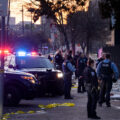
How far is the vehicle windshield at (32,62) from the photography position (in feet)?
61.4

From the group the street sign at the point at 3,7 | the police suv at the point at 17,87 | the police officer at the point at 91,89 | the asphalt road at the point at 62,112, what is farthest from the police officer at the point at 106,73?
the street sign at the point at 3,7

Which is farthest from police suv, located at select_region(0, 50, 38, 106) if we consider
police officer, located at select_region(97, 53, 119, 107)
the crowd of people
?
police officer, located at select_region(97, 53, 119, 107)

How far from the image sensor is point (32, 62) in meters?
19.1

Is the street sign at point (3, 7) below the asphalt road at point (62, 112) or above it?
above

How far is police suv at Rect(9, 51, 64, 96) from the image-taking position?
59.2 feet

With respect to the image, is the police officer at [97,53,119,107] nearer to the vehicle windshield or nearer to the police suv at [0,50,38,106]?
the police suv at [0,50,38,106]

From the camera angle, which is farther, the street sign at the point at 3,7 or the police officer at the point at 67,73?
the police officer at the point at 67,73

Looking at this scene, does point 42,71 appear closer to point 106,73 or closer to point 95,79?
point 106,73

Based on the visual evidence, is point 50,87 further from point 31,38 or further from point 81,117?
point 31,38

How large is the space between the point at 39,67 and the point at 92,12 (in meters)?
44.2

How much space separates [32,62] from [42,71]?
1.17 m

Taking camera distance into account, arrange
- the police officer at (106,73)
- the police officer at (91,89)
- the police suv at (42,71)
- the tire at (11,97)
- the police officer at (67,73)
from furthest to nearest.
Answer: the police suv at (42,71) → the police officer at (67,73) → the tire at (11,97) → the police officer at (106,73) → the police officer at (91,89)

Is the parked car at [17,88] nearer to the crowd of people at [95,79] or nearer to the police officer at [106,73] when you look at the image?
the crowd of people at [95,79]

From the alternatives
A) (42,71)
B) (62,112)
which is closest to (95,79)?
(62,112)
